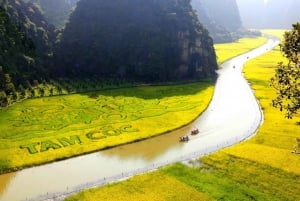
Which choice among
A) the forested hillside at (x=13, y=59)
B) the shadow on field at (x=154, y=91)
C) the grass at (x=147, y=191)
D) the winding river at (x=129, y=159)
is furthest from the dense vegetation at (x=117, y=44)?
the grass at (x=147, y=191)

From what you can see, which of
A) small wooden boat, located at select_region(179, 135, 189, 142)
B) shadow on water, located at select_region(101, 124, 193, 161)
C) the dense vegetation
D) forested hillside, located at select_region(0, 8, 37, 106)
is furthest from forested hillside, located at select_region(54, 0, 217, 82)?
small wooden boat, located at select_region(179, 135, 189, 142)

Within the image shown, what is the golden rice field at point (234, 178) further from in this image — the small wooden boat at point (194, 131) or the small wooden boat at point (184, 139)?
the small wooden boat at point (194, 131)

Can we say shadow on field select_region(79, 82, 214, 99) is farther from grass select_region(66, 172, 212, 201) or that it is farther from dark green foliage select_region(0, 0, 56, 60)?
grass select_region(66, 172, 212, 201)

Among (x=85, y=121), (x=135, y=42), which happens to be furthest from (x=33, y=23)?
(x=85, y=121)

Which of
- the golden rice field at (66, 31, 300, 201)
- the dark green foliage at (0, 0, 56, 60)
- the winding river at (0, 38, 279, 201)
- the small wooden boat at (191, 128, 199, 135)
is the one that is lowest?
the golden rice field at (66, 31, 300, 201)

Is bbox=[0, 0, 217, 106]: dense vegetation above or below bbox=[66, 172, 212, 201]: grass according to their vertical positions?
above

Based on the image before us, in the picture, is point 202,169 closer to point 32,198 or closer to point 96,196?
point 96,196
